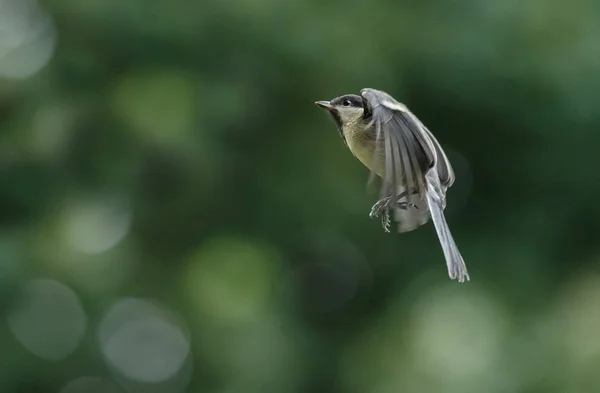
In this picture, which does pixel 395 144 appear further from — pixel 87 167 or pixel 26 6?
pixel 26 6

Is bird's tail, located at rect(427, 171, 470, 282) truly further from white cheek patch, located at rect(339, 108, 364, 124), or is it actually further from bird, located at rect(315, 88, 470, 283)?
white cheek patch, located at rect(339, 108, 364, 124)

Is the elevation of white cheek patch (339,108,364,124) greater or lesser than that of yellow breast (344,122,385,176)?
greater

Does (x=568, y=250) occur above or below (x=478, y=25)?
below

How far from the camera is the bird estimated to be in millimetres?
1120

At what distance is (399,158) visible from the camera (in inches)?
44.8

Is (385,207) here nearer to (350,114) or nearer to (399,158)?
(399,158)

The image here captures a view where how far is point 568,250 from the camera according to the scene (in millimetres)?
4879

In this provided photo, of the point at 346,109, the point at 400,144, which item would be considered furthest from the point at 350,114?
the point at 400,144

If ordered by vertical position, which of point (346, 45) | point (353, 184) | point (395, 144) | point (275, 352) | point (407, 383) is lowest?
point (275, 352)

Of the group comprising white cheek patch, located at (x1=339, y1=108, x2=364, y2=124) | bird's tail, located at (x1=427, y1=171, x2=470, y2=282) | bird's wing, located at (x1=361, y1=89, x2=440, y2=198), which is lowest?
bird's tail, located at (x1=427, y1=171, x2=470, y2=282)

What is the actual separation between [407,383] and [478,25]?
1.82 metres

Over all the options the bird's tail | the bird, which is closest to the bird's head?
the bird

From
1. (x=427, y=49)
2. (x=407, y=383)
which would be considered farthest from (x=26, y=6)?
(x=407, y=383)

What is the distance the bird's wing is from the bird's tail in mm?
27
